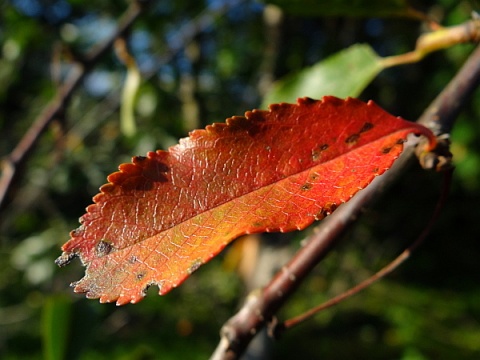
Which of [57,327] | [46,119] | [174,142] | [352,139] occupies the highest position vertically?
[352,139]

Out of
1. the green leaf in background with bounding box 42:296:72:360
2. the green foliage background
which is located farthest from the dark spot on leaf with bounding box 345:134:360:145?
the green leaf in background with bounding box 42:296:72:360

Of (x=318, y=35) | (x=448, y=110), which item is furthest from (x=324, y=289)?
(x=448, y=110)

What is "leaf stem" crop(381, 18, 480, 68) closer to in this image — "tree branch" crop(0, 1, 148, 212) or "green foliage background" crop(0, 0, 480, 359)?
"green foliage background" crop(0, 0, 480, 359)

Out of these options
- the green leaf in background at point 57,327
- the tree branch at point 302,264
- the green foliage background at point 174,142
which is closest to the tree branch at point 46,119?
the green foliage background at point 174,142

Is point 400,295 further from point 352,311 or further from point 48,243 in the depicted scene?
point 48,243

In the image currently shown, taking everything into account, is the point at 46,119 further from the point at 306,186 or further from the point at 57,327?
the point at 306,186

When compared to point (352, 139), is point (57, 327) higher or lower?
lower

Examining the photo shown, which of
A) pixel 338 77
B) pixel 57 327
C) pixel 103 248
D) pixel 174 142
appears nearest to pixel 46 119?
pixel 57 327
